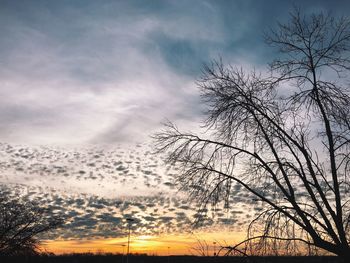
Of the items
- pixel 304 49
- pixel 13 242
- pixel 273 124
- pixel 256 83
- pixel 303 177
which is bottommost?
pixel 13 242

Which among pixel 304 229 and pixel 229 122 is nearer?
pixel 304 229

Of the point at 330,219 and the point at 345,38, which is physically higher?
the point at 345,38

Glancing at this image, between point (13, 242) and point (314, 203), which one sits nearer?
point (314, 203)

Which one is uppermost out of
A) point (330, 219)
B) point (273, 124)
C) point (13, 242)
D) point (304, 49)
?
point (304, 49)

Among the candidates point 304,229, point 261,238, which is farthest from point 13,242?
point 304,229

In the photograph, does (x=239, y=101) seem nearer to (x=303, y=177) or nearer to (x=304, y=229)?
(x=303, y=177)

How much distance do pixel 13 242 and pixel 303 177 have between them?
26.4ft

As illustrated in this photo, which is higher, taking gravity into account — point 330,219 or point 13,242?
point 330,219

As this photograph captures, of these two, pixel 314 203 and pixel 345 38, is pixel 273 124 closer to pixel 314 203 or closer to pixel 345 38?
pixel 314 203

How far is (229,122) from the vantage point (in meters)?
9.56
